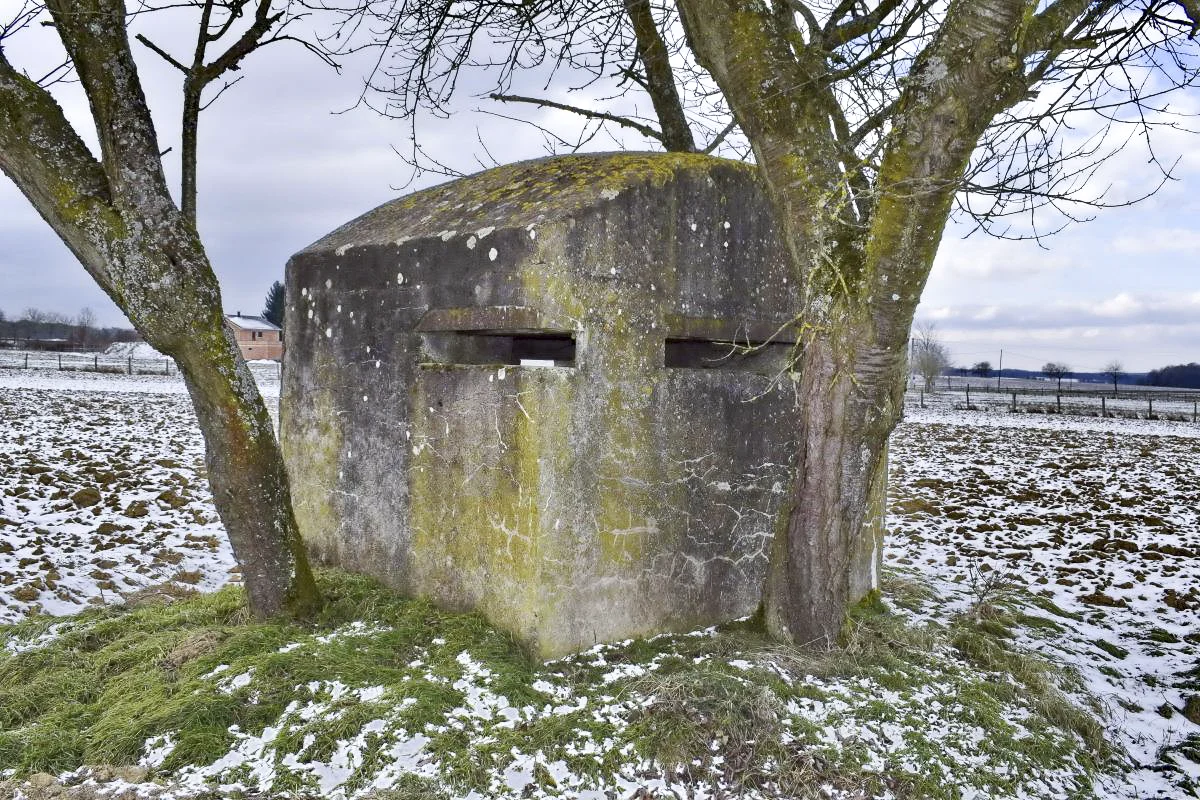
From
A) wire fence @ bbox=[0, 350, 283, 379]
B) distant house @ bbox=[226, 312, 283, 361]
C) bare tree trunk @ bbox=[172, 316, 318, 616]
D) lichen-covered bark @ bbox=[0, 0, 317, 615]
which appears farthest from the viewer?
distant house @ bbox=[226, 312, 283, 361]

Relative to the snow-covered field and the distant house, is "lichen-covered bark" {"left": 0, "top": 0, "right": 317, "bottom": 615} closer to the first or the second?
the snow-covered field

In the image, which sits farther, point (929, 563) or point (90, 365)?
point (90, 365)

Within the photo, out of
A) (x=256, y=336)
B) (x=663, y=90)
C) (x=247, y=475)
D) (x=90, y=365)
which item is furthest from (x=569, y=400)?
(x=256, y=336)

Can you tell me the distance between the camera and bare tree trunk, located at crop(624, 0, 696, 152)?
6375mm

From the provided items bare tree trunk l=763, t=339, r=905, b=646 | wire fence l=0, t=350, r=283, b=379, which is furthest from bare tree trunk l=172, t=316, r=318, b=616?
wire fence l=0, t=350, r=283, b=379

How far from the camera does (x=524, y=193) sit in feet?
14.7

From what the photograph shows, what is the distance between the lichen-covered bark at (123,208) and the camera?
3.79m

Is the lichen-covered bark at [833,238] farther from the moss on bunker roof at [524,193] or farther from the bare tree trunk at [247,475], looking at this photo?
the bare tree trunk at [247,475]

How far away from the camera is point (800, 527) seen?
162 inches

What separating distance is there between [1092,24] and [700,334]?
2391 millimetres

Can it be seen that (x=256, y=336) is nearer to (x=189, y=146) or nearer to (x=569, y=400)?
(x=189, y=146)

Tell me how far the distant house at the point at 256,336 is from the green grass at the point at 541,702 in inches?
2393

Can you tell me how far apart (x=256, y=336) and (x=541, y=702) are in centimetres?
6758

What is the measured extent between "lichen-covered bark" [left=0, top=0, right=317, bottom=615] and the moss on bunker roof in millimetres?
1191
